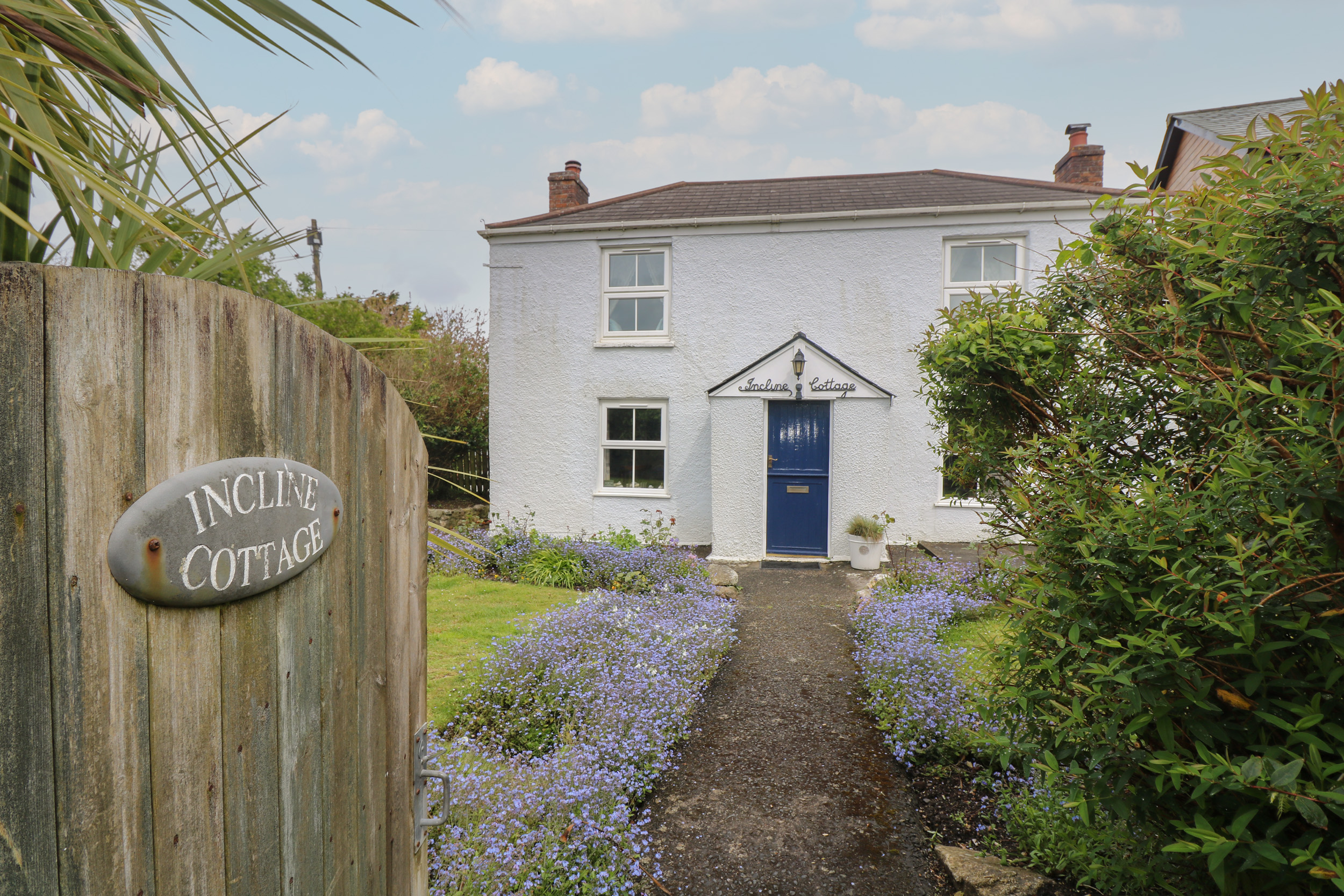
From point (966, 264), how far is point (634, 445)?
6121mm

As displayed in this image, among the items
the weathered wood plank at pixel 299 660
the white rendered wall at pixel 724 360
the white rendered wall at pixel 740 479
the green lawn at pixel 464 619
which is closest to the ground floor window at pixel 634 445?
the white rendered wall at pixel 724 360

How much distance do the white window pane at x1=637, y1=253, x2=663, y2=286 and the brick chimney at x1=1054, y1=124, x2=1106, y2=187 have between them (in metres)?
7.14

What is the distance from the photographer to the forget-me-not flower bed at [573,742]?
2684 mm

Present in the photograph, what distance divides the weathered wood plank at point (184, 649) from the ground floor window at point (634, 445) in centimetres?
993

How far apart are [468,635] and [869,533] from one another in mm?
5748

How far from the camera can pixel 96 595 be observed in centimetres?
83

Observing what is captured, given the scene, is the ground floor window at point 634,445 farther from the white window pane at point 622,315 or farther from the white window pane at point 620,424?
the white window pane at point 622,315

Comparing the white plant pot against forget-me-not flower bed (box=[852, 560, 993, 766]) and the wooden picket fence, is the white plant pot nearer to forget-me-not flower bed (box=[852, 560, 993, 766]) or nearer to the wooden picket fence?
forget-me-not flower bed (box=[852, 560, 993, 766])

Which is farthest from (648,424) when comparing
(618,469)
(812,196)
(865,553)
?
(812,196)

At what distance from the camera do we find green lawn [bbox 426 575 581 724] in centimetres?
464

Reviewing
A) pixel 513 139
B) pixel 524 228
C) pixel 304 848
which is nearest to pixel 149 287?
pixel 304 848

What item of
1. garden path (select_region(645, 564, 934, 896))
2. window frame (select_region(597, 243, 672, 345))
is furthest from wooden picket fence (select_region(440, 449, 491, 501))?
garden path (select_region(645, 564, 934, 896))

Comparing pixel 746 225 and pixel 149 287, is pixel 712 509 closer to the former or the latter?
pixel 746 225

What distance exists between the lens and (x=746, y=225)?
10.7m
